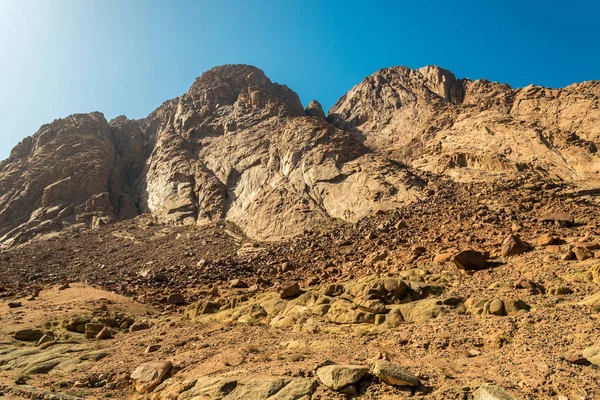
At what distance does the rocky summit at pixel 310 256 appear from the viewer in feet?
26.5

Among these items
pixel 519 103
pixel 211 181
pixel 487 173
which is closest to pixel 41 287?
pixel 211 181

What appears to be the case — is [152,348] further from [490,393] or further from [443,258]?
[443,258]

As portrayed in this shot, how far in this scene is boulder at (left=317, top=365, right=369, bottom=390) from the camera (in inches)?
271

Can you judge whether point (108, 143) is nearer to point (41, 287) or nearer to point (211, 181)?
point (211, 181)

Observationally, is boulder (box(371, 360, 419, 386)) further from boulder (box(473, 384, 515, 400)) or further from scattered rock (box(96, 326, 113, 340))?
scattered rock (box(96, 326, 113, 340))

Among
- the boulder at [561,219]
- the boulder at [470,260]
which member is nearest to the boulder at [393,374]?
the boulder at [470,260]

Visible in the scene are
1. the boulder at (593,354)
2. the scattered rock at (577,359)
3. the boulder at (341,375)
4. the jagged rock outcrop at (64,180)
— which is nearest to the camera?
the boulder at (593,354)

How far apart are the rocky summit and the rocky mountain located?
0.30 meters

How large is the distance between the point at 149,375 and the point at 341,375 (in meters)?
5.38

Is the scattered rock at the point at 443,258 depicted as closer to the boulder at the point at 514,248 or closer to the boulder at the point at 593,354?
the boulder at the point at 514,248

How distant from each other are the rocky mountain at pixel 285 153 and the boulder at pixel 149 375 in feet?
74.0

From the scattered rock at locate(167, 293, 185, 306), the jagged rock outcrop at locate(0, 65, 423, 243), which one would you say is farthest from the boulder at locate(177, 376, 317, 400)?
the jagged rock outcrop at locate(0, 65, 423, 243)

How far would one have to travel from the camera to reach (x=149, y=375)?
30.4ft

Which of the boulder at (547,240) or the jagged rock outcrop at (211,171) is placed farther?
the jagged rock outcrop at (211,171)
